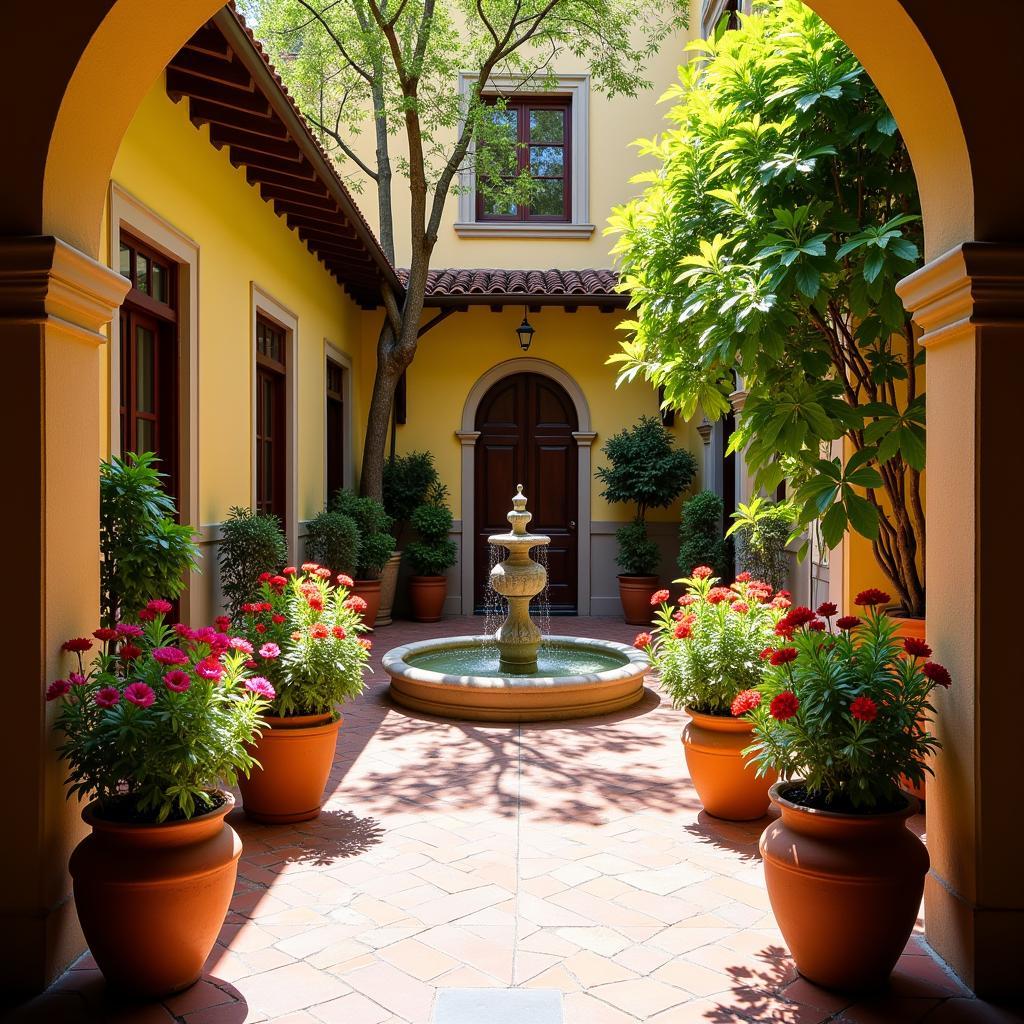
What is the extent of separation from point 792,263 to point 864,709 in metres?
1.93

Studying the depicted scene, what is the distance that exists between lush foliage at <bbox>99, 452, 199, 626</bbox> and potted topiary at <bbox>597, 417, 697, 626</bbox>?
7982 mm

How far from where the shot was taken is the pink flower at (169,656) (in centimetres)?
302

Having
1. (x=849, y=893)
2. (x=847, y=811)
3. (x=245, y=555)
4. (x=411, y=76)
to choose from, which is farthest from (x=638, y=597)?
(x=849, y=893)

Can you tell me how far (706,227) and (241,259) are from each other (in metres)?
4.22

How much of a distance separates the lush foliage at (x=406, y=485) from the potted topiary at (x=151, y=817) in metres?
9.00

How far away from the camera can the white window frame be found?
12.9 metres

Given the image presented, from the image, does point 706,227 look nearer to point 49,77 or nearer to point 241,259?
point 49,77

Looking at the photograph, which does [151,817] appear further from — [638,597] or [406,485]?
[406,485]

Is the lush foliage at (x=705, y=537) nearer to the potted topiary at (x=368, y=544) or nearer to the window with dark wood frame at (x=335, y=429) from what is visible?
the potted topiary at (x=368, y=544)

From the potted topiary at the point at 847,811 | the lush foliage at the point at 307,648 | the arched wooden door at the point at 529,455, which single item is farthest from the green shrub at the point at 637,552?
the potted topiary at the point at 847,811

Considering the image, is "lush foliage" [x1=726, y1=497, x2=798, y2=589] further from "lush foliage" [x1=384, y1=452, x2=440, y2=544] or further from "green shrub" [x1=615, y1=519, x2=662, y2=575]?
"lush foliage" [x1=384, y1=452, x2=440, y2=544]

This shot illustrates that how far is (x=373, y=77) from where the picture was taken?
1038 centimetres

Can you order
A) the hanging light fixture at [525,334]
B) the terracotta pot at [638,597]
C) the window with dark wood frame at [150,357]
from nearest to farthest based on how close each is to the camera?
the window with dark wood frame at [150,357] < the terracotta pot at [638,597] < the hanging light fixture at [525,334]

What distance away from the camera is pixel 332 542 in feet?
31.8
